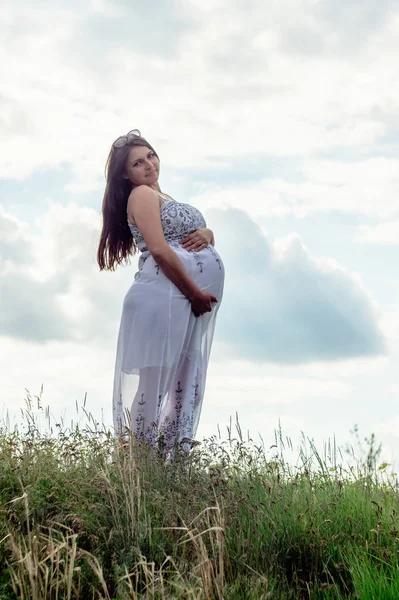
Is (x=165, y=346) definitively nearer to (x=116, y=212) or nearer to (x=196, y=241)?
(x=196, y=241)

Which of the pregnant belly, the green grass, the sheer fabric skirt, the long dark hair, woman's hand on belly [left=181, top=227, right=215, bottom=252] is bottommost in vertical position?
the green grass

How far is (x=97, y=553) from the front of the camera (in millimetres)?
4586

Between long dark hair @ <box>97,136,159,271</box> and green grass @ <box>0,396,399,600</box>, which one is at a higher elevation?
long dark hair @ <box>97,136,159,271</box>

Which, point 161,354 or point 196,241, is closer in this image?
point 161,354

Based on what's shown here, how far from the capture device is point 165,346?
6828mm

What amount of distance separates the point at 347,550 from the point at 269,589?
0.69m

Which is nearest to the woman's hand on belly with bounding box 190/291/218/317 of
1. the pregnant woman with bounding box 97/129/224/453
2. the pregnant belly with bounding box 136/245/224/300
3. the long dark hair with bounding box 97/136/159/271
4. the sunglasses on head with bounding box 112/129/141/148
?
the pregnant woman with bounding box 97/129/224/453

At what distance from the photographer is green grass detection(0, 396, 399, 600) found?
13.4 feet

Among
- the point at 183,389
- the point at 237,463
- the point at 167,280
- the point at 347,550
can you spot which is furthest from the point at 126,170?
the point at 347,550

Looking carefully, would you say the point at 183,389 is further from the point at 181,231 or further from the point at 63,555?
the point at 63,555

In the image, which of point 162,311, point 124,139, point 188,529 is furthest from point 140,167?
point 188,529

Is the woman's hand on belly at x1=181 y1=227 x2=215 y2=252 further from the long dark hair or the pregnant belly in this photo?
the long dark hair

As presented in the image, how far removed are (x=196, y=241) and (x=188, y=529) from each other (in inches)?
130

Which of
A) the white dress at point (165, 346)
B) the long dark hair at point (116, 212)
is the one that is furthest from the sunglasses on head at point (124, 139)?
the white dress at point (165, 346)
